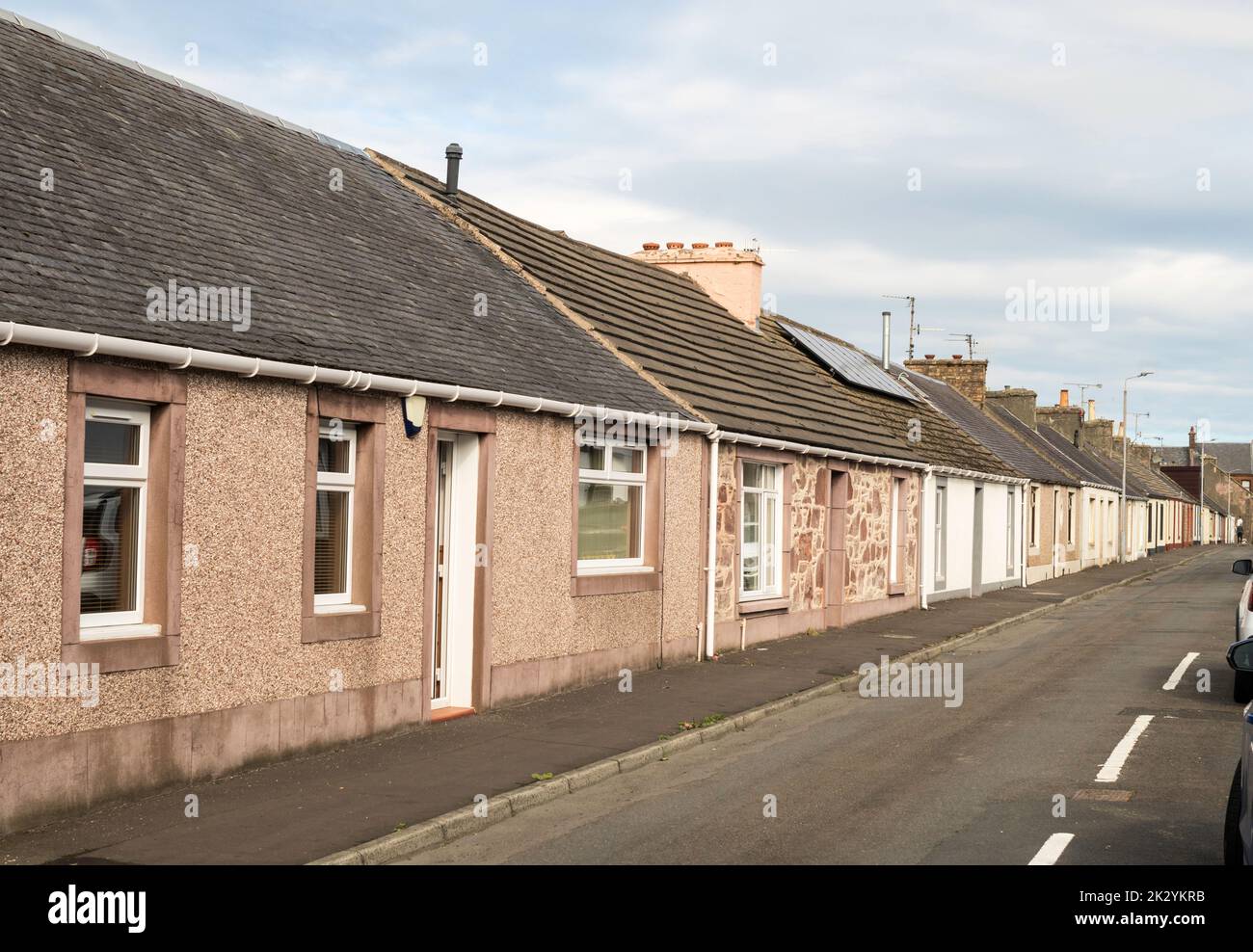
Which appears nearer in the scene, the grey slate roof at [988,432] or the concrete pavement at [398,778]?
the concrete pavement at [398,778]

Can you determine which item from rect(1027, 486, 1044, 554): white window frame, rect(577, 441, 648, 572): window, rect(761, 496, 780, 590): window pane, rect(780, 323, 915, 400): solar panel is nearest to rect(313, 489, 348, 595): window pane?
rect(577, 441, 648, 572): window

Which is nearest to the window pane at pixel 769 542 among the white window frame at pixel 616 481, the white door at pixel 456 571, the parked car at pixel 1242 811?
the white window frame at pixel 616 481

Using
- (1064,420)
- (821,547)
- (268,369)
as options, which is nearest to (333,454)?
(268,369)

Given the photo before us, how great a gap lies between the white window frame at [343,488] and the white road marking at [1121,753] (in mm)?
6165

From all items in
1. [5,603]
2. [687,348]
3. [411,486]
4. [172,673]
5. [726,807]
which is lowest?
[726,807]

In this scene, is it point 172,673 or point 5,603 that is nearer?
point 5,603

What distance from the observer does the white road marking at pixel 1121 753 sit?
976 centimetres

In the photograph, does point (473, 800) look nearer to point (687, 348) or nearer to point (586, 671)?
point (586, 671)

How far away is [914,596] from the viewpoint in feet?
84.9

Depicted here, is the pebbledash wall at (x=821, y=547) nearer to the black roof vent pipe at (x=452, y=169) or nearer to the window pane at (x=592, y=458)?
the window pane at (x=592, y=458)

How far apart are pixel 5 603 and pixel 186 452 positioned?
5.77ft
